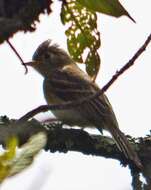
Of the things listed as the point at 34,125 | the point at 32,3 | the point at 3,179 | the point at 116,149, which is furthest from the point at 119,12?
the point at 116,149

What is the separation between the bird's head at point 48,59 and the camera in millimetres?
9047

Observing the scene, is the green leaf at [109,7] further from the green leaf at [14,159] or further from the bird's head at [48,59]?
the bird's head at [48,59]

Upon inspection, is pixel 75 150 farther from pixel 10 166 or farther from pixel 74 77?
pixel 74 77

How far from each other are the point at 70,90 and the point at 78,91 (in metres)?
0.37

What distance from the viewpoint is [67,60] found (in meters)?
9.98

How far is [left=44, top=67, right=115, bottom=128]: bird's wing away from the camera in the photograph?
23.9 feet

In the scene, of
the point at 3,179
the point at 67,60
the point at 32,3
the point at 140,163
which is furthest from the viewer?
the point at 67,60

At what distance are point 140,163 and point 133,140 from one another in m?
0.64

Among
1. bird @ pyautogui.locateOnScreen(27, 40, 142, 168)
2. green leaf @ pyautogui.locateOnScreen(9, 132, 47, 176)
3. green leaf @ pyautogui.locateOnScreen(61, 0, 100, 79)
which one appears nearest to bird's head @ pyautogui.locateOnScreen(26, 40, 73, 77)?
bird @ pyautogui.locateOnScreen(27, 40, 142, 168)

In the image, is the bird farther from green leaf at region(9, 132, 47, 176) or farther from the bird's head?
green leaf at region(9, 132, 47, 176)

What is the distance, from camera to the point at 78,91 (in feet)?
24.4

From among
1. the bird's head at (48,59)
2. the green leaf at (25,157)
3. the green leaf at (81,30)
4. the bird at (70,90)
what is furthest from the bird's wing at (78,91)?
the green leaf at (25,157)

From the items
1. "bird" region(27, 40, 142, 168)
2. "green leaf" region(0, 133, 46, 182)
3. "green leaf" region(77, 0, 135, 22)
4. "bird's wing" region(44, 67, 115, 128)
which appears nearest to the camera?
"green leaf" region(0, 133, 46, 182)

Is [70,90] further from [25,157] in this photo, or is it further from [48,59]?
[25,157]
